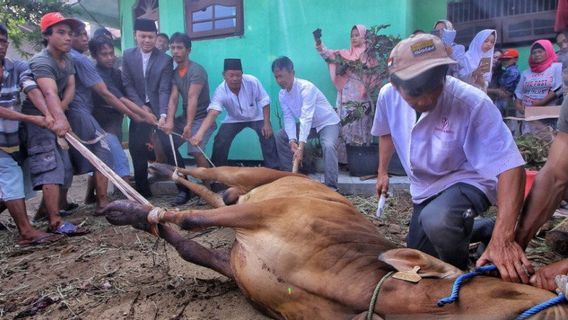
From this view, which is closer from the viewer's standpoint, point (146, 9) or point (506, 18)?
point (506, 18)

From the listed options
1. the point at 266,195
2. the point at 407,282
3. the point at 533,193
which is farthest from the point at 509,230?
the point at 266,195

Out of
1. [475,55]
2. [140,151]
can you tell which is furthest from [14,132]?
[475,55]

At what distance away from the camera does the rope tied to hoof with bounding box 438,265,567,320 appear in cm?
A: 160

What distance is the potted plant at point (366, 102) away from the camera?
257 inches

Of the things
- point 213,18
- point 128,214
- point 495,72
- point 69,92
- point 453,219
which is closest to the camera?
point 453,219

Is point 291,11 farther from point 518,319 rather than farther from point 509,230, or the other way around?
point 518,319

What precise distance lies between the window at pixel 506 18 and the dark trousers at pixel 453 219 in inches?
228

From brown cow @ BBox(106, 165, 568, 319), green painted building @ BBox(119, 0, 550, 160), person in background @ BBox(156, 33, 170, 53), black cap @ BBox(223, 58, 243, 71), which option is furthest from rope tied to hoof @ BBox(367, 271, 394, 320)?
person in background @ BBox(156, 33, 170, 53)

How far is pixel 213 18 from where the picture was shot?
25.3 feet

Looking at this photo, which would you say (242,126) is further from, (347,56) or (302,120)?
(347,56)

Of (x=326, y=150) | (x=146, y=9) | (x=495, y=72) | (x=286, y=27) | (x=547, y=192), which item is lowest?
(x=326, y=150)

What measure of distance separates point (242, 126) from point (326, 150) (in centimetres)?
140

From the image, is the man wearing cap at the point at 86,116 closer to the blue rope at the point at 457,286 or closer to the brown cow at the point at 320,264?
the brown cow at the point at 320,264

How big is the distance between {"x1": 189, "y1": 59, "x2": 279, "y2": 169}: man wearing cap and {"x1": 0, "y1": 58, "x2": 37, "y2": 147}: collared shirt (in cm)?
242
